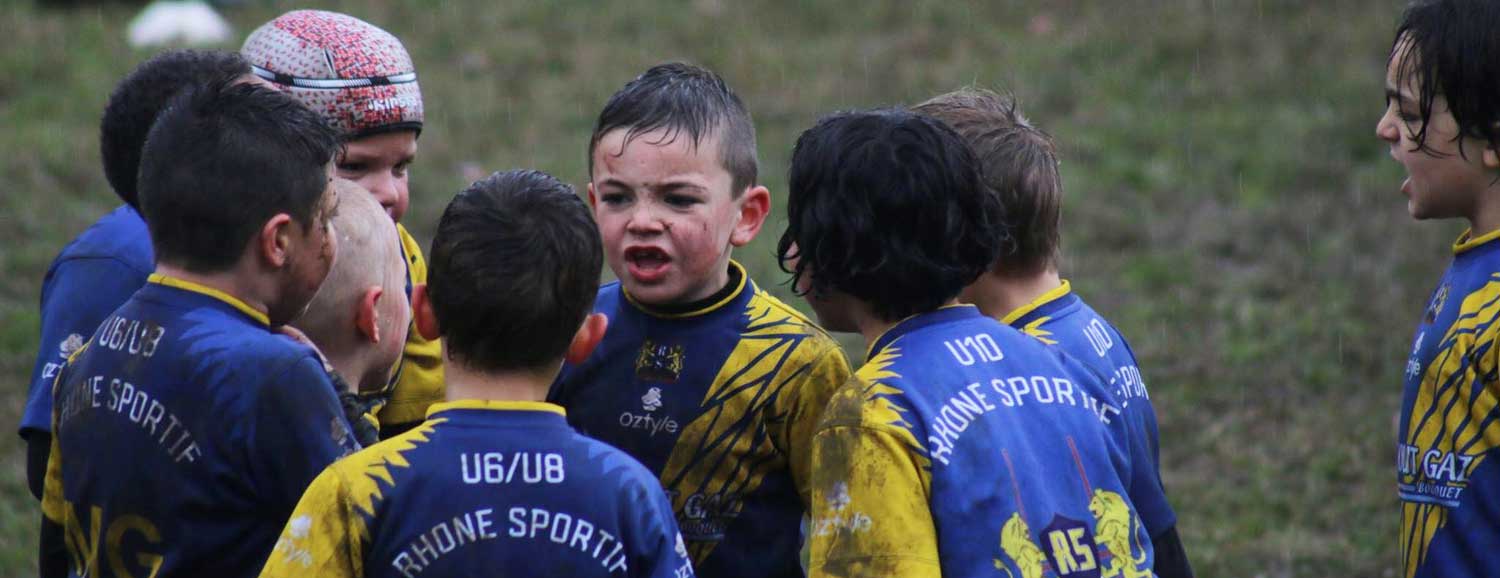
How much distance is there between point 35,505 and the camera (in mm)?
5836

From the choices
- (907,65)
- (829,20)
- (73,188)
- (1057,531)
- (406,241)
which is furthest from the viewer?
(829,20)

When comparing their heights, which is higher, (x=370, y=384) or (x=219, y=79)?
(x=219, y=79)

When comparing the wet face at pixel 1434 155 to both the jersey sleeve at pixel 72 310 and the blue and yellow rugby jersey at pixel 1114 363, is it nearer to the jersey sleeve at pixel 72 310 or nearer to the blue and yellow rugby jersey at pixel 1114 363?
the blue and yellow rugby jersey at pixel 1114 363

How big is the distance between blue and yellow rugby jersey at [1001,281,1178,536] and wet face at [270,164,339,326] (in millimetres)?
1360

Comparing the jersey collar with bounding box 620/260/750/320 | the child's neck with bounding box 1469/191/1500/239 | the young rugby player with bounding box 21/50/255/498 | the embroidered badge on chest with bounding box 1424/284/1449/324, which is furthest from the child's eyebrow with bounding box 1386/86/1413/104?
the young rugby player with bounding box 21/50/255/498

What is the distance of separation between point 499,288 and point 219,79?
2.51 feet

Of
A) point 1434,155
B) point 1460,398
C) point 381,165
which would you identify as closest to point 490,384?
point 381,165

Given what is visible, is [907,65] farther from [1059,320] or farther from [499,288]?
[499,288]

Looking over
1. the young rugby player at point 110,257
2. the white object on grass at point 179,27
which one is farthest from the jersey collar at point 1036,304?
the white object on grass at point 179,27

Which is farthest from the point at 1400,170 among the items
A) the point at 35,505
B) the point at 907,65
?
the point at 35,505

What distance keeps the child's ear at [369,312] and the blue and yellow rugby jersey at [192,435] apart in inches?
14.0

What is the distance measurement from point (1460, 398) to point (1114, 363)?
0.65 metres

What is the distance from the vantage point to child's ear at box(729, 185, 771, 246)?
133 inches

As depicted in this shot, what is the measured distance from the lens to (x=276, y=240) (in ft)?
8.93
